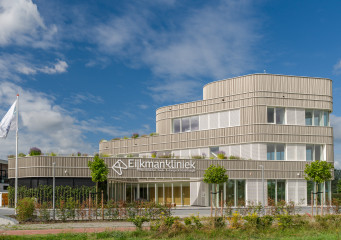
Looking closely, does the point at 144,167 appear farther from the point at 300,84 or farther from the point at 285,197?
the point at 300,84

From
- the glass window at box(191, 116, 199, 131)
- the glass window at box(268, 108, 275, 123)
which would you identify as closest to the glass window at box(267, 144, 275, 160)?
the glass window at box(268, 108, 275, 123)

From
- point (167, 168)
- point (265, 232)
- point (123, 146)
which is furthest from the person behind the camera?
point (123, 146)

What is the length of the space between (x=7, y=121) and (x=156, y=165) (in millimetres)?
14533

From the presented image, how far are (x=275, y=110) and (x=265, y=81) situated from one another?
2983mm

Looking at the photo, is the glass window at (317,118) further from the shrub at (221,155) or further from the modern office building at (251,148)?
the shrub at (221,155)

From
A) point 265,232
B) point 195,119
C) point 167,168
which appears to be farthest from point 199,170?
point 265,232

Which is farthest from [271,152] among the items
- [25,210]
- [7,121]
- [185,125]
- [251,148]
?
[25,210]

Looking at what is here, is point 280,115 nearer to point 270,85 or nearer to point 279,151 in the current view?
point 270,85

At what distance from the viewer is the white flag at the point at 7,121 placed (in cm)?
3145

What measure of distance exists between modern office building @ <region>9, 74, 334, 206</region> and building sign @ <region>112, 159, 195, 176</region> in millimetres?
92

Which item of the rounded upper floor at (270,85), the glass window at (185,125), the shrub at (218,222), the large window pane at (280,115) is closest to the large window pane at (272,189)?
the large window pane at (280,115)

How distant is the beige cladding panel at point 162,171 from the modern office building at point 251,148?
0.30 ft

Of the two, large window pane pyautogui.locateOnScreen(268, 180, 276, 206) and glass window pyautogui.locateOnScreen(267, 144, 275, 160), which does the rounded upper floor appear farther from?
large window pane pyautogui.locateOnScreen(268, 180, 276, 206)

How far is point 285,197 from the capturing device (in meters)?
43.8
